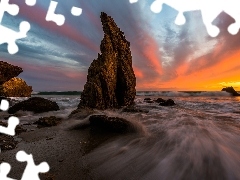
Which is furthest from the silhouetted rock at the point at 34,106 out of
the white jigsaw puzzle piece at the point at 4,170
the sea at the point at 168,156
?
the white jigsaw puzzle piece at the point at 4,170

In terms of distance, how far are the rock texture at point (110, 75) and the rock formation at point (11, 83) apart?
8.74 m

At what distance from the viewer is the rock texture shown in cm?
1420

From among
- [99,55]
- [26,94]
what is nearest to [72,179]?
[99,55]

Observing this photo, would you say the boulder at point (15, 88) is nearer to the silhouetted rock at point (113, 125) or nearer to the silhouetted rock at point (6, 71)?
the silhouetted rock at point (6, 71)

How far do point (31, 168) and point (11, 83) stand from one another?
35974 millimetres

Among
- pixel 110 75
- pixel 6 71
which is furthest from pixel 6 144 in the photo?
pixel 6 71

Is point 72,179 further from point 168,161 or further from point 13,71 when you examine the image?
point 13,71

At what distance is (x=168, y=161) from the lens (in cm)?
444

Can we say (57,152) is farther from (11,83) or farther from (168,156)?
(11,83)

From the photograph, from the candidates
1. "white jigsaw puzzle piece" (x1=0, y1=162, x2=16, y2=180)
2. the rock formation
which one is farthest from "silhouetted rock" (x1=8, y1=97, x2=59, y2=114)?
"white jigsaw puzzle piece" (x1=0, y1=162, x2=16, y2=180)

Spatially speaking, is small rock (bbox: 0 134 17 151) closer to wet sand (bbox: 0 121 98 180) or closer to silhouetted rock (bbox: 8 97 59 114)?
wet sand (bbox: 0 121 98 180)

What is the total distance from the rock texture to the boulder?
72.0ft

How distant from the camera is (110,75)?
53.1 feet

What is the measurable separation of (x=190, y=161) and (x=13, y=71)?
760 inches
